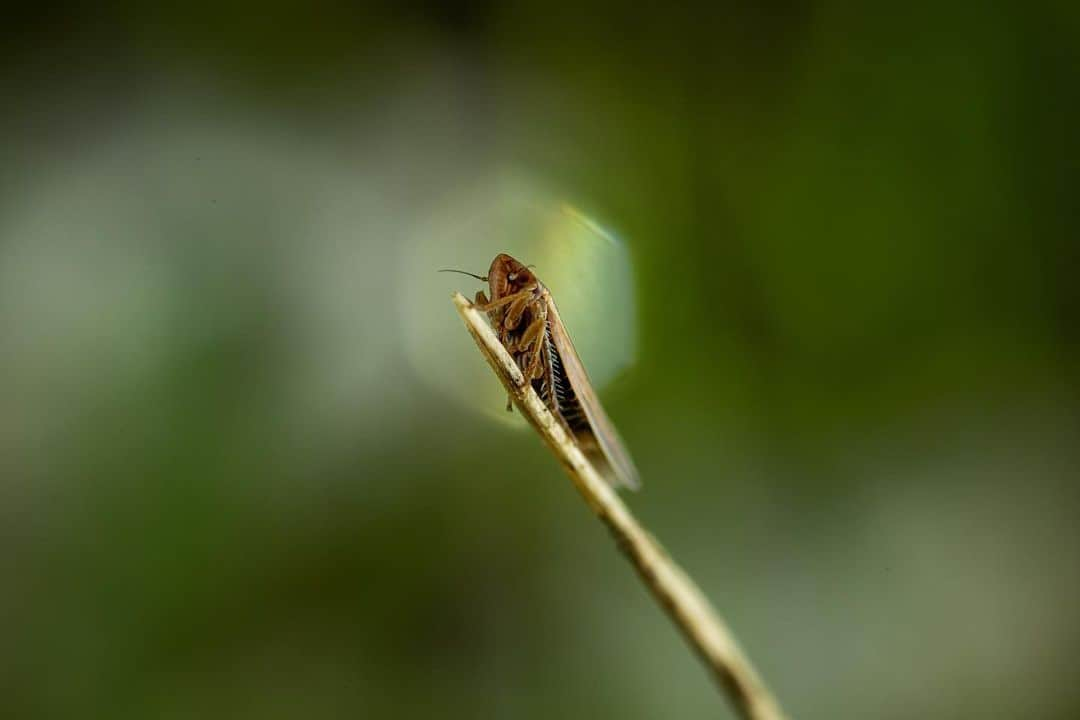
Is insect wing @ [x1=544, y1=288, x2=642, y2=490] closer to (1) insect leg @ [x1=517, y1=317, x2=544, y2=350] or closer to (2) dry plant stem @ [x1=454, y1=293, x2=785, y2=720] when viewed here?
(1) insect leg @ [x1=517, y1=317, x2=544, y2=350]

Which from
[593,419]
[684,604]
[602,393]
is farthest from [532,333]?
[684,604]

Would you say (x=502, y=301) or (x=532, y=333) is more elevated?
(x=502, y=301)

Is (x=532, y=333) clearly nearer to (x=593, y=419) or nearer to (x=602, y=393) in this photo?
(x=593, y=419)

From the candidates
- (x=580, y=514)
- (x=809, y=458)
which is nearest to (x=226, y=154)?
(x=580, y=514)

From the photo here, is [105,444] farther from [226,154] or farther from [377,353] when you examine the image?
[226,154]

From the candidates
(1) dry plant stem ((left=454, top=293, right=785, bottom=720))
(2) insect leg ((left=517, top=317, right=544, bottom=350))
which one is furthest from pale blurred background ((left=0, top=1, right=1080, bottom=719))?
(1) dry plant stem ((left=454, top=293, right=785, bottom=720))

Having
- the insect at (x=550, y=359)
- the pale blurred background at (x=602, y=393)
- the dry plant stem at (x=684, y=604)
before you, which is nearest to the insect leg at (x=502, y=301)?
the insect at (x=550, y=359)

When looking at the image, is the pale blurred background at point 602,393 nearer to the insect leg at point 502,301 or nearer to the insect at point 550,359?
the insect at point 550,359
